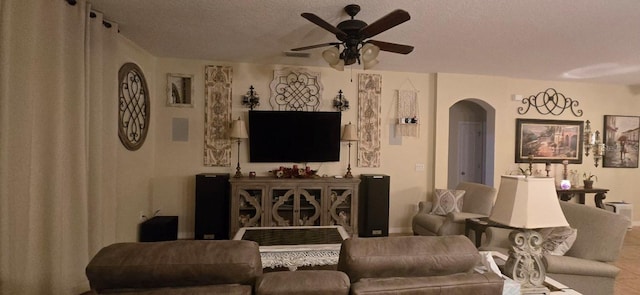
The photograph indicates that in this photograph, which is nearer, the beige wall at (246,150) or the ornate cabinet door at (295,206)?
the ornate cabinet door at (295,206)

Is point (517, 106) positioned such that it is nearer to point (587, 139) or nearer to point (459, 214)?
point (587, 139)

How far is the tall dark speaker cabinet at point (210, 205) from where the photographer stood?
14.6ft

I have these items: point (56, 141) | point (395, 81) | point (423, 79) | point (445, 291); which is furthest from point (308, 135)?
point (445, 291)

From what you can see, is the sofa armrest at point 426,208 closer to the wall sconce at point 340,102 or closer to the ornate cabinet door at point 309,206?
the ornate cabinet door at point 309,206

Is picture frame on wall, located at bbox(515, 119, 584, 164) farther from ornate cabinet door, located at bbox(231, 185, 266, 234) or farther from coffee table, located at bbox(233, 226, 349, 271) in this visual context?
ornate cabinet door, located at bbox(231, 185, 266, 234)

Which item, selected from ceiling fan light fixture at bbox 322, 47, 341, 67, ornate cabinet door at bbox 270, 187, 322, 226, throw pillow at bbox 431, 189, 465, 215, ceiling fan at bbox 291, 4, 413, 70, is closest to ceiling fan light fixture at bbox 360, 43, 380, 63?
ceiling fan at bbox 291, 4, 413, 70

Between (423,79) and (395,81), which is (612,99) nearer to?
(423,79)

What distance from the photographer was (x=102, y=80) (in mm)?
3072

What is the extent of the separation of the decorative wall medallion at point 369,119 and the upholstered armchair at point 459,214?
1.08 m

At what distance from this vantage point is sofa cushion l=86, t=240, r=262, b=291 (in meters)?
1.19

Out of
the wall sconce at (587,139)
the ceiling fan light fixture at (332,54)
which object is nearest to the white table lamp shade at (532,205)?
the ceiling fan light fixture at (332,54)

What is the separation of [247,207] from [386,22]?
10.2ft

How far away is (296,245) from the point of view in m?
2.91

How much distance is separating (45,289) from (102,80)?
1.84 meters
